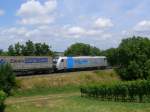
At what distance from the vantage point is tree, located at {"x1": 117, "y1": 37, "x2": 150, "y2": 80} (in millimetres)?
98062

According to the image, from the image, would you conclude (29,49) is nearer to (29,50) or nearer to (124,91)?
(29,50)

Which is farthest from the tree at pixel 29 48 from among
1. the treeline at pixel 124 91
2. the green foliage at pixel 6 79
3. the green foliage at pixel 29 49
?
the green foliage at pixel 6 79

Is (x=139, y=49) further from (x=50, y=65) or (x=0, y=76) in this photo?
(x=0, y=76)

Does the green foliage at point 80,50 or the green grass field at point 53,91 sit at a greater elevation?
the green foliage at point 80,50

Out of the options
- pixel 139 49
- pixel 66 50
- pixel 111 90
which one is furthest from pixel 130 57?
pixel 66 50

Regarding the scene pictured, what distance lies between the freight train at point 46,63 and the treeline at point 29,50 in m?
26.7

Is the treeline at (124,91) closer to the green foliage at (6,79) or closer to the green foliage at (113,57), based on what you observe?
the green foliage at (6,79)

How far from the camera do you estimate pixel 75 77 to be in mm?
88125

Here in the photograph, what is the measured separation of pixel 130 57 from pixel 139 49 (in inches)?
122

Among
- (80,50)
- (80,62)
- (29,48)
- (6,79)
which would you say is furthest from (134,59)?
(80,50)

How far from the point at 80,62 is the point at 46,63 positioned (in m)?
14.6

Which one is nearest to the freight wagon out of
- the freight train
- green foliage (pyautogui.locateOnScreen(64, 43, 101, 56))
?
the freight train

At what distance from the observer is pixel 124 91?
5881 centimetres

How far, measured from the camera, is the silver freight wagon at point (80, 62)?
9205 centimetres
